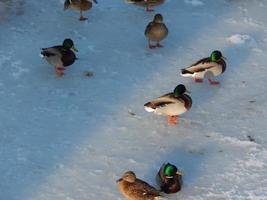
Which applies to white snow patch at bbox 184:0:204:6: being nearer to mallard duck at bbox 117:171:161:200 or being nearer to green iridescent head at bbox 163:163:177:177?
green iridescent head at bbox 163:163:177:177

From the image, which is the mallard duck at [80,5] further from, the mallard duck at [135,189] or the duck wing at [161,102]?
the mallard duck at [135,189]

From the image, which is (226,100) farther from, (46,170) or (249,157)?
(46,170)

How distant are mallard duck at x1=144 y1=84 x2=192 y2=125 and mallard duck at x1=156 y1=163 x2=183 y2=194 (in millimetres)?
1155

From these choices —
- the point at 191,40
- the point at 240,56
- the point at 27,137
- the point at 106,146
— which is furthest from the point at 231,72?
the point at 27,137

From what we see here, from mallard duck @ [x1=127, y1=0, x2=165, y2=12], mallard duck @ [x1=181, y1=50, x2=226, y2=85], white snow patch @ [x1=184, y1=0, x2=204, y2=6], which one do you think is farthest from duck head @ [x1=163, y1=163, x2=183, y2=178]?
white snow patch @ [x1=184, y1=0, x2=204, y2=6]

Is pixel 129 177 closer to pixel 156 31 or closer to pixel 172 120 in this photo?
pixel 172 120

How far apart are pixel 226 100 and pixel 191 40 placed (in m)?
1.93

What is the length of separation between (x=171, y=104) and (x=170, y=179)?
1.36 metres

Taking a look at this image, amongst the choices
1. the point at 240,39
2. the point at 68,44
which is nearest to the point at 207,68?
the point at 240,39

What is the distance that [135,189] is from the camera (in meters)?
6.23

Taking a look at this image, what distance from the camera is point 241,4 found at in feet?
36.3

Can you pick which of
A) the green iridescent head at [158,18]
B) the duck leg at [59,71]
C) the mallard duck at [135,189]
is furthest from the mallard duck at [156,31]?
the mallard duck at [135,189]

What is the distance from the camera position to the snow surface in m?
6.76

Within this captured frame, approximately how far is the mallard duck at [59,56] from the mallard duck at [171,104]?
1.70 metres
